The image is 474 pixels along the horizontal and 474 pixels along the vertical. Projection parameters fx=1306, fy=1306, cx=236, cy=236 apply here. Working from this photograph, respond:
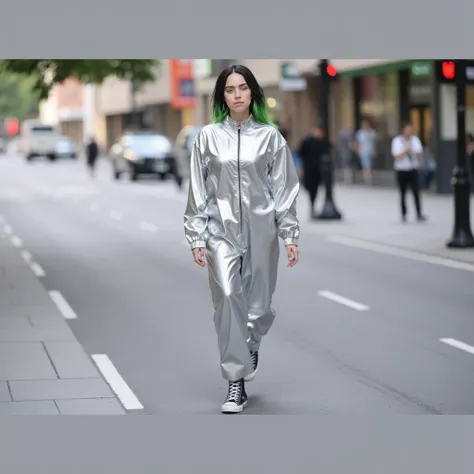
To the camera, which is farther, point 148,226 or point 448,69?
point 148,226

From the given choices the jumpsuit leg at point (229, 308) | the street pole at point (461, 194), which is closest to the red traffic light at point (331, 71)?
the street pole at point (461, 194)

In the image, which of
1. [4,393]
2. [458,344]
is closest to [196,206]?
[4,393]

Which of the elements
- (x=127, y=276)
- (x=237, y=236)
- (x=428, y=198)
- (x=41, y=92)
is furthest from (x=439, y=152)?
(x=237, y=236)

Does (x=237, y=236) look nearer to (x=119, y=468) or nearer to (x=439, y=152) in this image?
(x=119, y=468)

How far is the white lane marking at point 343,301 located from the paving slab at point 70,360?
3045 mm

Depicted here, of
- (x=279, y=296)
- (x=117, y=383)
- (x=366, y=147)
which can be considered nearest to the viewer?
(x=117, y=383)

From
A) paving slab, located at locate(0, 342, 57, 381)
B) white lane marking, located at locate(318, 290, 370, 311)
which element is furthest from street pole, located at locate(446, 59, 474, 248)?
paving slab, located at locate(0, 342, 57, 381)

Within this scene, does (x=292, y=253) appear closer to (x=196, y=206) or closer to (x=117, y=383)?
(x=196, y=206)

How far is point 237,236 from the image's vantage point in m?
6.95

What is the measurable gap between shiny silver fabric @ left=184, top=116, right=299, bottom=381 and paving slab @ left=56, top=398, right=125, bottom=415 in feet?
2.16

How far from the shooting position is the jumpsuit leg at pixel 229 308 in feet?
22.6

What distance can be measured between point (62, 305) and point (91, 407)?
15.5 feet

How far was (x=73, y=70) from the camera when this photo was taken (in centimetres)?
1852

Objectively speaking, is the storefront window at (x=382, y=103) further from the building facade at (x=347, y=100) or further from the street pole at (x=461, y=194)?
the street pole at (x=461, y=194)
